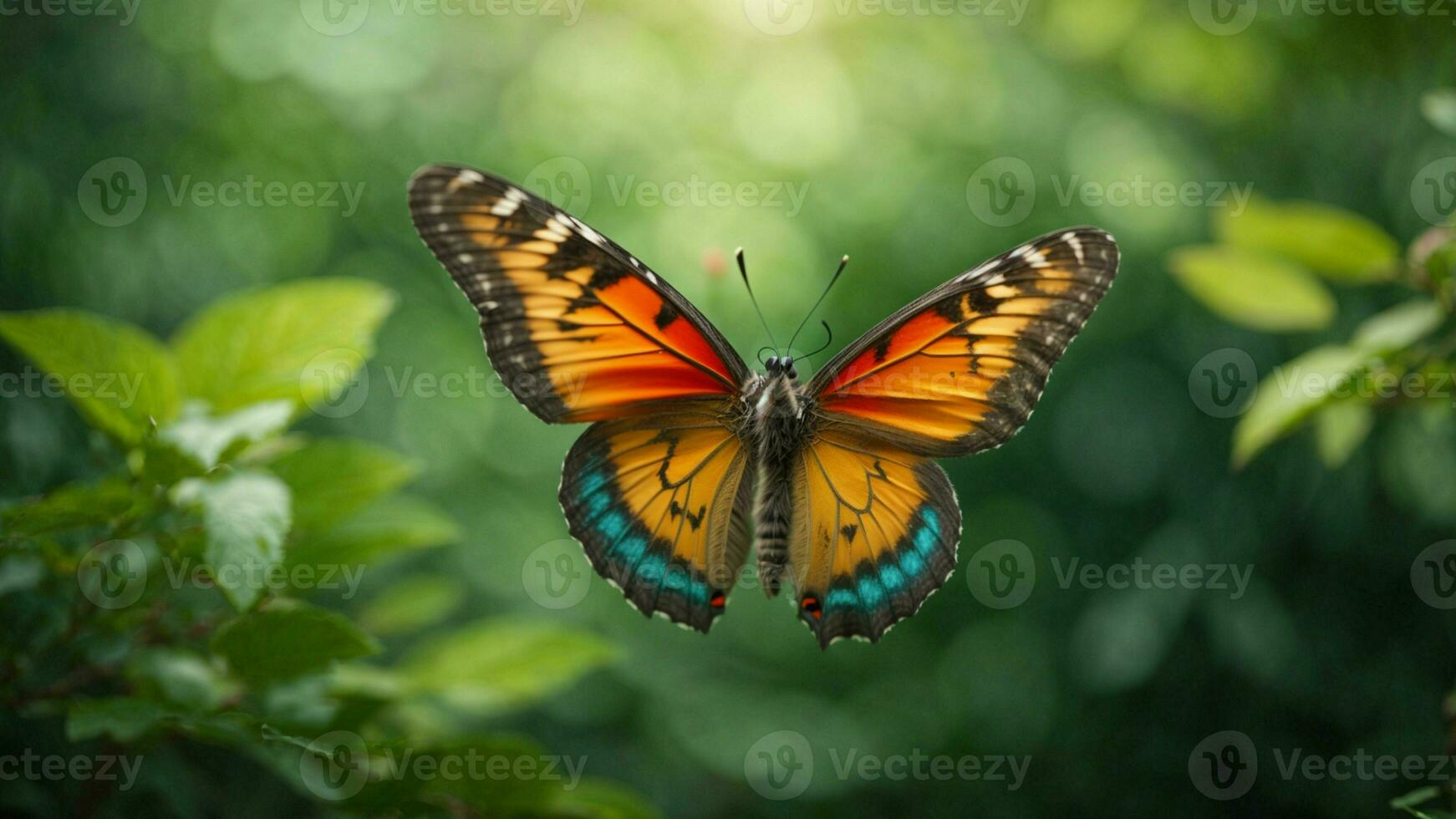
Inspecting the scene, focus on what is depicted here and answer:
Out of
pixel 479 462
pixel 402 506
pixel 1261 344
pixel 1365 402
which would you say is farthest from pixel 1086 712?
pixel 402 506

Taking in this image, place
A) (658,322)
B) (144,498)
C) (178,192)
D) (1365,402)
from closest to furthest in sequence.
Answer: (144,498), (1365,402), (658,322), (178,192)

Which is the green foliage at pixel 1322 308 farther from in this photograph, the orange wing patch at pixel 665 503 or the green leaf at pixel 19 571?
the green leaf at pixel 19 571

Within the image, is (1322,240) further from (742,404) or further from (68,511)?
(68,511)

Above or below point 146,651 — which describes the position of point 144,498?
above

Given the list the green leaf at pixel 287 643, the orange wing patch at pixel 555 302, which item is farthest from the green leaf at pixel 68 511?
the orange wing patch at pixel 555 302

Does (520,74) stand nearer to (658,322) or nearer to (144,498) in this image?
(658,322)

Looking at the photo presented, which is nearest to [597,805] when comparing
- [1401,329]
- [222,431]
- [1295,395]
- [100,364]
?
[222,431]

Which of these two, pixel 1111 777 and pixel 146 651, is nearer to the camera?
pixel 146 651
